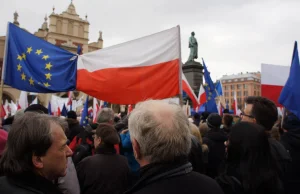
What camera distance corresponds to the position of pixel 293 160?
348 cm

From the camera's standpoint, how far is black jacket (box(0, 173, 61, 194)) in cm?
142

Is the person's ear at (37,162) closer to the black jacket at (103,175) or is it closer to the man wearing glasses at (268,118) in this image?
the black jacket at (103,175)

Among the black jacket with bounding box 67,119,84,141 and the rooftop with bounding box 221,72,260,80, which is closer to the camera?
the black jacket with bounding box 67,119,84,141

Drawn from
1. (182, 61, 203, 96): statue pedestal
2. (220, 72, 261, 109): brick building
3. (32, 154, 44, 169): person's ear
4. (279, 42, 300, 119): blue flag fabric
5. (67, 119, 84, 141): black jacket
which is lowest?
(67, 119, 84, 141): black jacket

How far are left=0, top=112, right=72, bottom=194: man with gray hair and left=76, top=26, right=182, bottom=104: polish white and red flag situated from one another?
2.99 metres

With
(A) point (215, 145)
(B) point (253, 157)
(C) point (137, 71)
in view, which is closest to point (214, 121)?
(A) point (215, 145)

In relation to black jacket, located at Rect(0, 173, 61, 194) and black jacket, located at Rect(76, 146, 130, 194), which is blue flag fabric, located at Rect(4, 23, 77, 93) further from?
black jacket, located at Rect(0, 173, 61, 194)

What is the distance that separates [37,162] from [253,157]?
4.90ft

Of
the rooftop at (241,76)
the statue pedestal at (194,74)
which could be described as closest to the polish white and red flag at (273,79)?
the statue pedestal at (194,74)

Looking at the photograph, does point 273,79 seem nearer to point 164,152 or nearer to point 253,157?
point 253,157

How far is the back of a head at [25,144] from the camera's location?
1.51 meters

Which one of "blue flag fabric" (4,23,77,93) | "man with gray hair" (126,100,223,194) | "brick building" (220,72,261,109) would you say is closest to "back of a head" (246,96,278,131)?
"man with gray hair" (126,100,223,194)

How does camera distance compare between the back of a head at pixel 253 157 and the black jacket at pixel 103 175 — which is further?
the black jacket at pixel 103 175

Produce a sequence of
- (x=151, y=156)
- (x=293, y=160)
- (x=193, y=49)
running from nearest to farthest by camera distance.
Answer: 1. (x=151, y=156)
2. (x=293, y=160)
3. (x=193, y=49)
